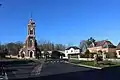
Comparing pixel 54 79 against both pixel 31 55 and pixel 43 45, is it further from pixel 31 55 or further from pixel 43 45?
pixel 43 45

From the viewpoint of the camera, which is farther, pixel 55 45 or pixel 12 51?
pixel 55 45

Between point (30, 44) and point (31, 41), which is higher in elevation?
point (31, 41)

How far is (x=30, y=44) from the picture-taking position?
111500 mm

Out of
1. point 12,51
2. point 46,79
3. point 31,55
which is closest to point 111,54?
point 31,55

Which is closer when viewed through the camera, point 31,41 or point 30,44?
point 30,44

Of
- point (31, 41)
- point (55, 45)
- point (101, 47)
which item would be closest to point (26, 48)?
point (31, 41)

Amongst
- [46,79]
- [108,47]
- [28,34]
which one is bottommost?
[46,79]

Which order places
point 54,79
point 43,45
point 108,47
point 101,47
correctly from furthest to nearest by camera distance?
point 43,45 → point 101,47 → point 108,47 → point 54,79

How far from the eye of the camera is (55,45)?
19812 cm

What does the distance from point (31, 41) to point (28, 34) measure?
336cm

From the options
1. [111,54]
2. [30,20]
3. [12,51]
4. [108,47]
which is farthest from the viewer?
[12,51]

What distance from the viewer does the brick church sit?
361 ft

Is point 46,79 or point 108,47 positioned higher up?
point 108,47

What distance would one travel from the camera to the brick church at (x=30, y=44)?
10994cm
